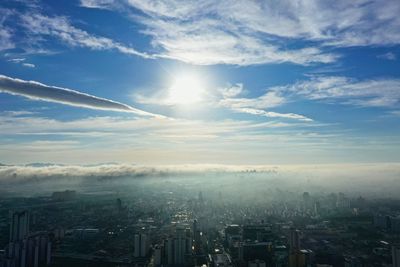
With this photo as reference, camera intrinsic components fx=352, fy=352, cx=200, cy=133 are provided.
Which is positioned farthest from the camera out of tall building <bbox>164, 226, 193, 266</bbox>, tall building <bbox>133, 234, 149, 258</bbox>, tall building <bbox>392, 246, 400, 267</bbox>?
tall building <bbox>133, 234, 149, 258</bbox>

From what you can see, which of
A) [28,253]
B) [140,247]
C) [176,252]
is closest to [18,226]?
[28,253]

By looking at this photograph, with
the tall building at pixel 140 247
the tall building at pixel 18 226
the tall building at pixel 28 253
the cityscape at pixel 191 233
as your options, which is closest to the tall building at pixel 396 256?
the cityscape at pixel 191 233

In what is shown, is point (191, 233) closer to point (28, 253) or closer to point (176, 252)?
point (176, 252)

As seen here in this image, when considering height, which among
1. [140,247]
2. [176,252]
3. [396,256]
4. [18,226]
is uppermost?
[18,226]

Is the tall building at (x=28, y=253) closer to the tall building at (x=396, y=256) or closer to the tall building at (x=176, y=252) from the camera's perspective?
the tall building at (x=176, y=252)

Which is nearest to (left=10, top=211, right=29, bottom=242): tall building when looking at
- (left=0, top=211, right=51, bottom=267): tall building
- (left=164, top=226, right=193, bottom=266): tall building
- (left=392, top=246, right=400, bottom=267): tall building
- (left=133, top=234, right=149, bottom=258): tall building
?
(left=0, top=211, right=51, bottom=267): tall building

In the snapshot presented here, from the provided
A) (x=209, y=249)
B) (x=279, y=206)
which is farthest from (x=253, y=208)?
(x=209, y=249)

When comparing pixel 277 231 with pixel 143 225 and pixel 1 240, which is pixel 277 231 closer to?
pixel 143 225

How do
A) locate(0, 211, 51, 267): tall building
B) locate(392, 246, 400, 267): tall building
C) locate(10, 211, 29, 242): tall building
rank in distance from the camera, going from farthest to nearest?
locate(10, 211, 29, 242): tall building
locate(392, 246, 400, 267): tall building
locate(0, 211, 51, 267): tall building

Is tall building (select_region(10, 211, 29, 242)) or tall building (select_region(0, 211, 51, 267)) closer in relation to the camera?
tall building (select_region(0, 211, 51, 267))

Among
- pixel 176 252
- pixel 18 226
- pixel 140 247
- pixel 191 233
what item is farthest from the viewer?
pixel 191 233

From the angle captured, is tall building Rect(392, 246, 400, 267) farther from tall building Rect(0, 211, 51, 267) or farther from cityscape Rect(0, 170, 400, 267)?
tall building Rect(0, 211, 51, 267)

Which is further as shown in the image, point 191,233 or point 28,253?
point 191,233
